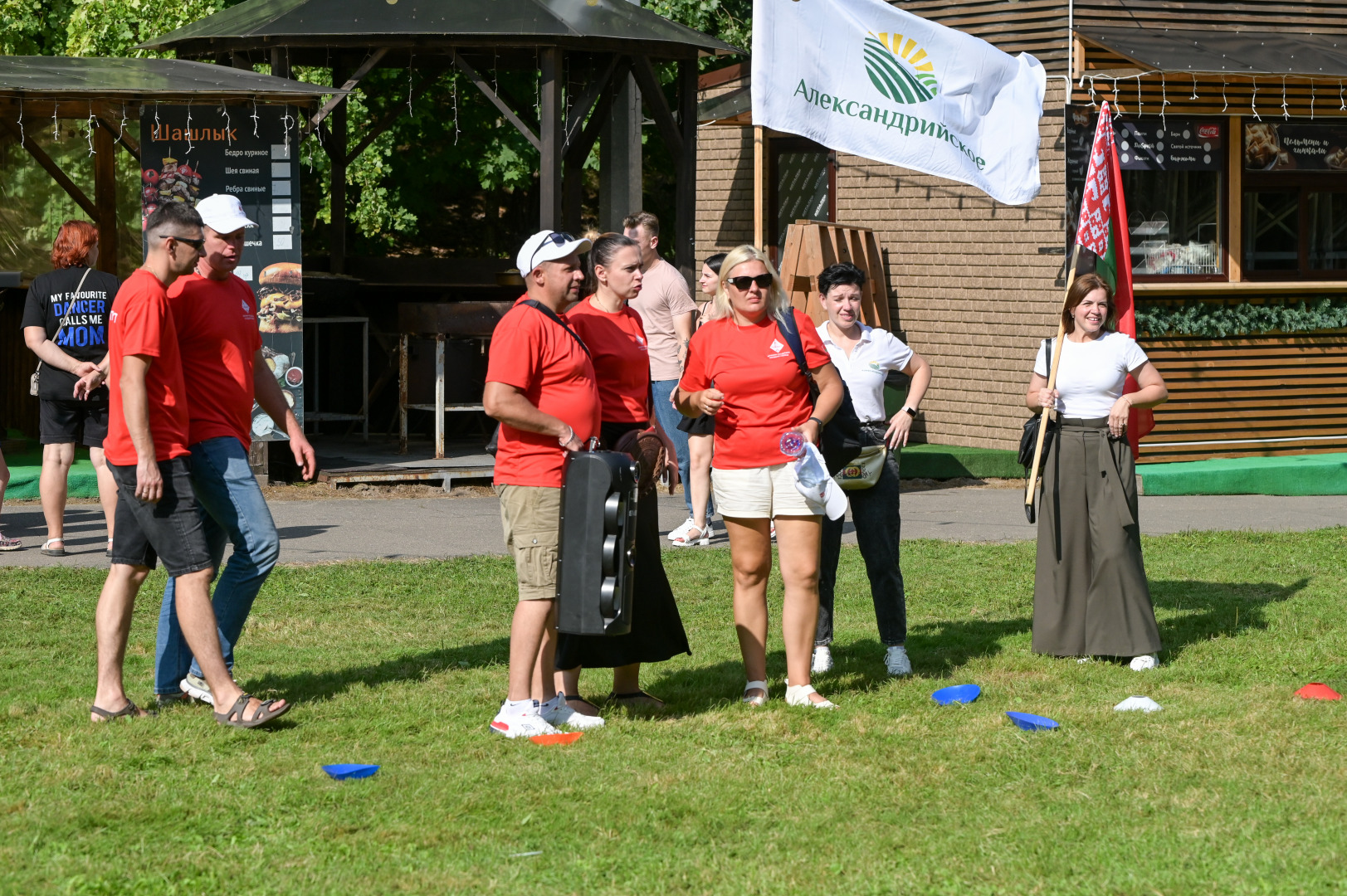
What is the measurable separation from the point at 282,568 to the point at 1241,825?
19.3 feet

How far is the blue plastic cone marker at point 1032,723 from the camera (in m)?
5.93

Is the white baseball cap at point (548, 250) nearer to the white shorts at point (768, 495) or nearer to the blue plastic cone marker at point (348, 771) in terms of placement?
the white shorts at point (768, 495)

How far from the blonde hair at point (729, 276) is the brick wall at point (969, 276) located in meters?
8.40

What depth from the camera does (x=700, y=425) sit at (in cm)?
639

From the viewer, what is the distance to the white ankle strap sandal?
622 centimetres

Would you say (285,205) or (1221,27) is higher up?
(1221,27)

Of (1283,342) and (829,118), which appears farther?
(1283,342)

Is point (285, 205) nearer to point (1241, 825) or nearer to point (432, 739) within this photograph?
point (432, 739)

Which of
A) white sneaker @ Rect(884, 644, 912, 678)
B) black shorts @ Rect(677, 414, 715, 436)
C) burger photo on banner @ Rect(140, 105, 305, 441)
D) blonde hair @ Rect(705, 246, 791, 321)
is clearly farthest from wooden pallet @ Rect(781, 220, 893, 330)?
blonde hair @ Rect(705, 246, 791, 321)

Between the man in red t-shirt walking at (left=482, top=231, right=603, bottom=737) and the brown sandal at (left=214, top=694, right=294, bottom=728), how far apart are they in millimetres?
808

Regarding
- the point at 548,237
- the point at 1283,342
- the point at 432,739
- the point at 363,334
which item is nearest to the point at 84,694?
the point at 432,739

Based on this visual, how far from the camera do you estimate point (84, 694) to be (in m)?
6.32

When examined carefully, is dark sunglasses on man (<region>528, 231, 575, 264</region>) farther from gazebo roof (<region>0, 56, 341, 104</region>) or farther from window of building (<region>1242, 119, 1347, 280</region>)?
window of building (<region>1242, 119, 1347, 280</region>)

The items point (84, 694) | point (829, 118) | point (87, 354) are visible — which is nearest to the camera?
point (84, 694)
